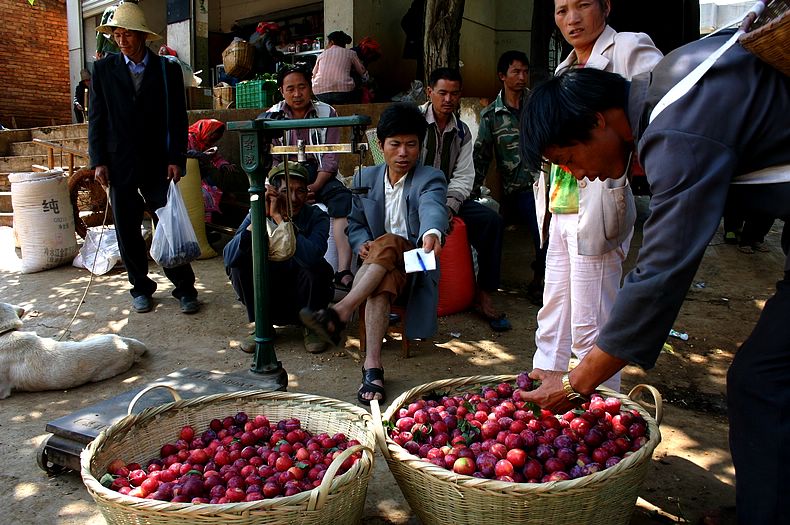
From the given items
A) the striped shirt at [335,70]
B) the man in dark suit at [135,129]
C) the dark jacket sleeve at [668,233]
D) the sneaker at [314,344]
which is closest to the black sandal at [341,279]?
the sneaker at [314,344]

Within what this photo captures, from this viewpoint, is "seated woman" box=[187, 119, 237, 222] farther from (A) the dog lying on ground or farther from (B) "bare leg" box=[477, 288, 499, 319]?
(B) "bare leg" box=[477, 288, 499, 319]

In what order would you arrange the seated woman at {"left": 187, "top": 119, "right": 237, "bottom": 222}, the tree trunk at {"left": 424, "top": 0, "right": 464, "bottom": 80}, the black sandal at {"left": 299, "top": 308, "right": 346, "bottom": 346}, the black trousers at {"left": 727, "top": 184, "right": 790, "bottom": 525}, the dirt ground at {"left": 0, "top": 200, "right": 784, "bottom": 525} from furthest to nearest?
the seated woman at {"left": 187, "top": 119, "right": 237, "bottom": 222}
the tree trunk at {"left": 424, "top": 0, "right": 464, "bottom": 80}
the black sandal at {"left": 299, "top": 308, "right": 346, "bottom": 346}
the dirt ground at {"left": 0, "top": 200, "right": 784, "bottom": 525}
the black trousers at {"left": 727, "top": 184, "right": 790, "bottom": 525}

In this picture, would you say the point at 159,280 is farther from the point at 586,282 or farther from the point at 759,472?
the point at 759,472

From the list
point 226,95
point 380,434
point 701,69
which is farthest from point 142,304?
point 226,95

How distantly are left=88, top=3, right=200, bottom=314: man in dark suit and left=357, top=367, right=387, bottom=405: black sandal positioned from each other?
1925 mm

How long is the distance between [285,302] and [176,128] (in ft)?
5.34

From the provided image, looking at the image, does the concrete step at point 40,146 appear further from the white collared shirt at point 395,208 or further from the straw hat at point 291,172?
the white collared shirt at point 395,208

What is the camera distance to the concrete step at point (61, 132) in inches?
401

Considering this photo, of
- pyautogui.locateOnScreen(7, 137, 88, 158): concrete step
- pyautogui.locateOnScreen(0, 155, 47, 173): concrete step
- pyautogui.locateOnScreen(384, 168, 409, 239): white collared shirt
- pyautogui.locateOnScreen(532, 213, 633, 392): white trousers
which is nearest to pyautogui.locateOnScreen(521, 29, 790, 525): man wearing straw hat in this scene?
pyautogui.locateOnScreen(532, 213, 633, 392): white trousers

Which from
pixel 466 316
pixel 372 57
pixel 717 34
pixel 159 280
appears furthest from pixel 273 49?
pixel 717 34

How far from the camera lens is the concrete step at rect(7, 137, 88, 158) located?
979cm

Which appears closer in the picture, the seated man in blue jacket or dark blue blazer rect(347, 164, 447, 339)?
dark blue blazer rect(347, 164, 447, 339)

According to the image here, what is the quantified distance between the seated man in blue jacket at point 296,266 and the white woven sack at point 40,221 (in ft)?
10.0

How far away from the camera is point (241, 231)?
380cm
